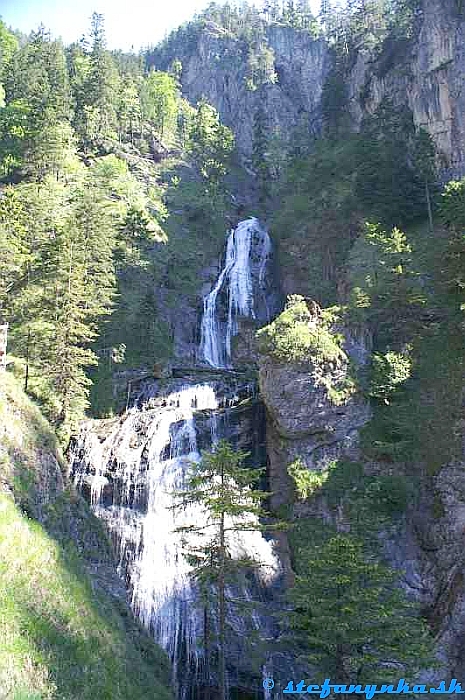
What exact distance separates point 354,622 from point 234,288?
89.6ft

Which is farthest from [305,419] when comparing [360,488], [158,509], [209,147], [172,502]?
[209,147]

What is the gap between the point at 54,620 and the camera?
9.71m

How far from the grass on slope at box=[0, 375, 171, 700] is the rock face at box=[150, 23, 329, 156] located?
199 feet

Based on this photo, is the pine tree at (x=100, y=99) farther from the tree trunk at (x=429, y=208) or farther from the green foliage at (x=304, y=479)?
the green foliage at (x=304, y=479)

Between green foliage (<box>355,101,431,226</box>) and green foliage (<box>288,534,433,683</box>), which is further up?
green foliage (<box>355,101,431,226</box>)

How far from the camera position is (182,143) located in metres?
58.9

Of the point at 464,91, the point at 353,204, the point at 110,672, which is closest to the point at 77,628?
the point at 110,672

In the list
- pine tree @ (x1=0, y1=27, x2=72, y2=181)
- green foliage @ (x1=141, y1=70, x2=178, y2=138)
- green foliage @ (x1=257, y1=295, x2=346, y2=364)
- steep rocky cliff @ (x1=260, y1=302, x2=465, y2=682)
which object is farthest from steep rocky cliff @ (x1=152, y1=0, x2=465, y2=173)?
pine tree @ (x1=0, y1=27, x2=72, y2=181)

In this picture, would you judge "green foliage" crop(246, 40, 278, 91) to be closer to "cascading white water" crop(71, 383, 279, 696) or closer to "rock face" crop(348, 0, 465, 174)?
"rock face" crop(348, 0, 465, 174)

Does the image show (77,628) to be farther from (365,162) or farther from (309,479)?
(365,162)

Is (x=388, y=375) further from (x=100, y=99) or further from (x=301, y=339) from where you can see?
(x=100, y=99)

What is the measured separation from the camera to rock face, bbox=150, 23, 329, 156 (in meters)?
71.3

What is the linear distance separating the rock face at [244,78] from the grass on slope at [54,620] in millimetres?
60755

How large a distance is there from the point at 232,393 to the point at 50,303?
30.0 feet
